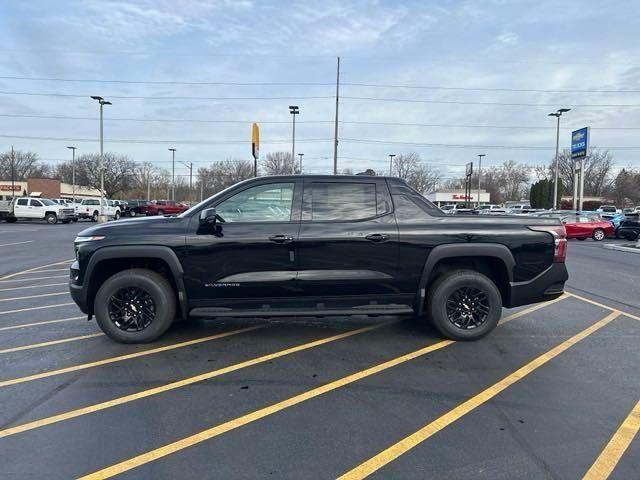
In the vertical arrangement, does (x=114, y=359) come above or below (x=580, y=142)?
below

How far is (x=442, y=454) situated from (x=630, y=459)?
119 cm

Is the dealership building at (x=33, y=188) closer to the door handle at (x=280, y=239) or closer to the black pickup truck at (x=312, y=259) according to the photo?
the black pickup truck at (x=312, y=259)

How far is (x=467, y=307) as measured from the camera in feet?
18.3

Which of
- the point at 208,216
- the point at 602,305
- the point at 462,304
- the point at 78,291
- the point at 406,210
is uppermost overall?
the point at 406,210

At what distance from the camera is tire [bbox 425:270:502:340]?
5.47 metres

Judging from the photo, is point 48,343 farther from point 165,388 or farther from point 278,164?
Answer: point 278,164

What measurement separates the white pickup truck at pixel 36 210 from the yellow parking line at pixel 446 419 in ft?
118

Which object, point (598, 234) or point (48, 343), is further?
point (598, 234)

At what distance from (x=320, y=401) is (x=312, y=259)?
1695 millimetres

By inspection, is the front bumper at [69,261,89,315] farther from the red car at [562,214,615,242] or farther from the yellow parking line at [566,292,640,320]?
the red car at [562,214,615,242]

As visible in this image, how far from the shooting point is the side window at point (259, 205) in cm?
529

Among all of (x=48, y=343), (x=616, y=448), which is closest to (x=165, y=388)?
(x=48, y=343)

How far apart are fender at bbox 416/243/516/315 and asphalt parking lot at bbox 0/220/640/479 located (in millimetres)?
656

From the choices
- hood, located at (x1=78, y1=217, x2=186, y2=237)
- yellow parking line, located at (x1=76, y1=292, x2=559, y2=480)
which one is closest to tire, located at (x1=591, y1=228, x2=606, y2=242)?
yellow parking line, located at (x1=76, y1=292, x2=559, y2=480)
